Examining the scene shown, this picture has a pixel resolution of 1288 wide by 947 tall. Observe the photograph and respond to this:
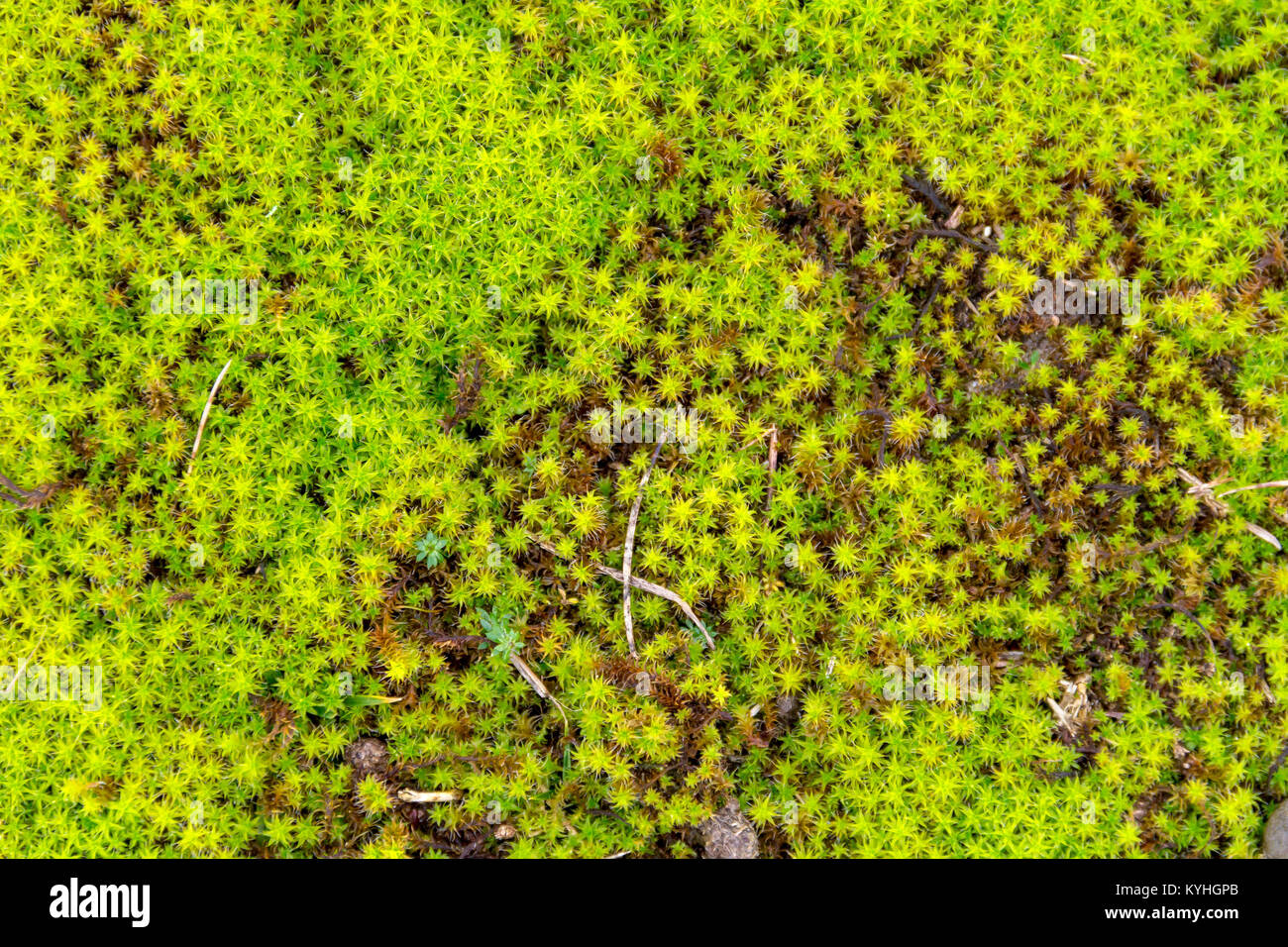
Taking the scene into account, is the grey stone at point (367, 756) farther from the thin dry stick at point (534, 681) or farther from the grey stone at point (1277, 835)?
the grey stone at point (1277, 835)

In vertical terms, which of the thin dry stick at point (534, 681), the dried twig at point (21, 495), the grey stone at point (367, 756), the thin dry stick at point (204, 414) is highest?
the thin dry stick at point (204, 414)

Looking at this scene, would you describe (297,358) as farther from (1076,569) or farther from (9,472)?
(1076,569)

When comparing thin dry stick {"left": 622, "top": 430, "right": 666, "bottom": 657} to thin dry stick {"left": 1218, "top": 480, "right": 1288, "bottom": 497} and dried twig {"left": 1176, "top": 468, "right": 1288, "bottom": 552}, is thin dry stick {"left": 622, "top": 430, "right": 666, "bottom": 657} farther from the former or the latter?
thin dry stick {"left": 1218, "top": 480, "right": 1288, "bottom": 497}

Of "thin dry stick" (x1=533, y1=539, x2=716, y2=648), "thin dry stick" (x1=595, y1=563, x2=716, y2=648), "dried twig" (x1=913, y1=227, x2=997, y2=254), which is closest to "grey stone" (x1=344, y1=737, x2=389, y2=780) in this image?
"thin dry stick" (x1=533, y1=539, x2=716, y2=648)

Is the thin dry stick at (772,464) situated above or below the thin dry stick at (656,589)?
above

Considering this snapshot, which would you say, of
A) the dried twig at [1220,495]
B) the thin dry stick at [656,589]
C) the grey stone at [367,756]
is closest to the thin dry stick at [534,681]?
the thin dry stick at [656,589]

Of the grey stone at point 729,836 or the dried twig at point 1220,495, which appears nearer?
the grey stone at point 729,836
